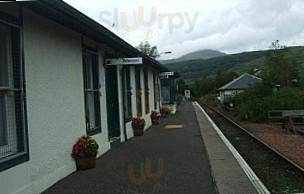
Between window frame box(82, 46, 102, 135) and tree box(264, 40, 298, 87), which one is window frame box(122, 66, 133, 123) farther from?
tree box(264, 40, 298, 87)

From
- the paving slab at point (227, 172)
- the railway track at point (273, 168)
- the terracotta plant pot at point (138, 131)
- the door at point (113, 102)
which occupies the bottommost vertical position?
the railway track at point (273, 168)

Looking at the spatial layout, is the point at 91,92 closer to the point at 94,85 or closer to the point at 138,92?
the point at 94,85

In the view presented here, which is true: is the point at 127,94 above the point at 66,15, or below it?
below

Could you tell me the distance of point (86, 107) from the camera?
853cm

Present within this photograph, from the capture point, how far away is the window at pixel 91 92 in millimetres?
8711

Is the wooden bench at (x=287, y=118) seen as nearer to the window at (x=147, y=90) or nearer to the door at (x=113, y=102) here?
the window at (x=147, y=90)

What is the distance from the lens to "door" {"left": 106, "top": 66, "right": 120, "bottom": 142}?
11470 millimetres

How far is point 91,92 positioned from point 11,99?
384 cm

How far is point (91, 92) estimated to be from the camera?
9.14m

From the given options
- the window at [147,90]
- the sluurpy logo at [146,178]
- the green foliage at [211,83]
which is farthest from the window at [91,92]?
the green foliage at [211,83]

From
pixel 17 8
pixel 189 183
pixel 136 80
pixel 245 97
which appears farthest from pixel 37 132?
pixel 245 97

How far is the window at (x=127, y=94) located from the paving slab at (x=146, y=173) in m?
2.49

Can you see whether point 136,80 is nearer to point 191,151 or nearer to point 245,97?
point 191,151

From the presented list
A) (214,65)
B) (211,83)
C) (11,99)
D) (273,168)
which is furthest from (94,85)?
(214,65)
